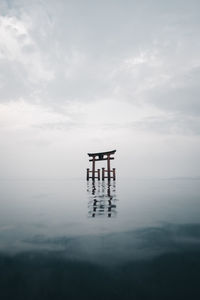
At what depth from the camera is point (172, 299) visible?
167 centimetres

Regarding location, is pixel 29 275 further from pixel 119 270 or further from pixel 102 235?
pixel 102 235

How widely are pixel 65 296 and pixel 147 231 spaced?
2.62 m

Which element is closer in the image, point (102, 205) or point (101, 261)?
point (101, 261)

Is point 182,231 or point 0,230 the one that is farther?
point 0,230

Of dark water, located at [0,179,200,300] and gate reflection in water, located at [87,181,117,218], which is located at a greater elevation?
gate reflection in water, located at [87,181,117,218]

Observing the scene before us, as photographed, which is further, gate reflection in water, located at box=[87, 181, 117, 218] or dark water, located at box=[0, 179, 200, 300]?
gate reflection in water, located at box=[87, 181, 117, 218]

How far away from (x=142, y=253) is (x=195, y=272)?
82 cm

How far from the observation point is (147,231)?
3.86 metres

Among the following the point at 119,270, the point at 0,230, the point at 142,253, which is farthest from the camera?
the point at 0,230

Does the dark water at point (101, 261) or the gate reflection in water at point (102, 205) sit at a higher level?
the gate reflection in water at point (102, 205)

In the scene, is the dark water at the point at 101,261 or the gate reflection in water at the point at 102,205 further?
the gate reflection in water at the point at 102,205

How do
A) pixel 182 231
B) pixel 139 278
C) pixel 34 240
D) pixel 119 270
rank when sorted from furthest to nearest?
pixel 182 231, pixel 34 240, pixel 119 270, pixel 139 278

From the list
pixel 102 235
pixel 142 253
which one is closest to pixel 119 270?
pixel 142 253

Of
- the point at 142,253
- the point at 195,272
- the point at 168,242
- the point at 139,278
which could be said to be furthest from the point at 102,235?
the point at 195,272
